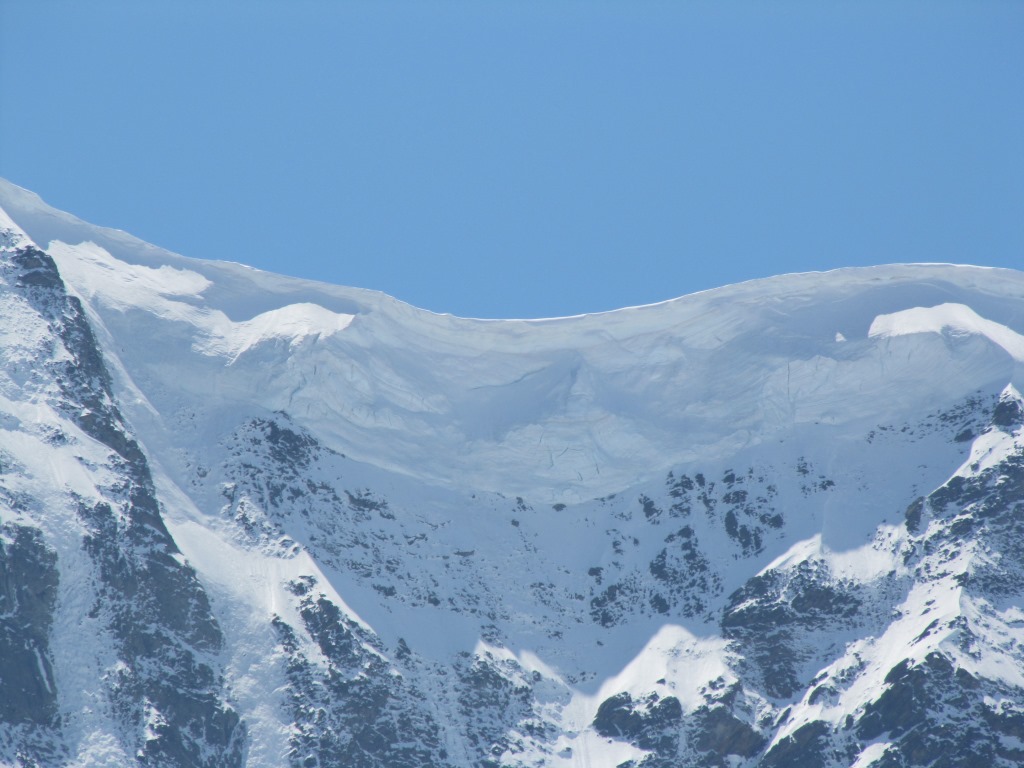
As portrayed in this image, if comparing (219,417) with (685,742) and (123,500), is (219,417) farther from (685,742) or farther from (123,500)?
(685,742)

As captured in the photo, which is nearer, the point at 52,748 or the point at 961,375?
the point at 52,748

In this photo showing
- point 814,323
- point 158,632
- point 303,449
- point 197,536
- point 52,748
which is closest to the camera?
point 52,748

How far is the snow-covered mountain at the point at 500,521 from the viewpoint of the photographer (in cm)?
11381

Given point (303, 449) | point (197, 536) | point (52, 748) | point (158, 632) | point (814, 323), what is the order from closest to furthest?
point (52, 748) → point (158, 632) → point (197, 536) → point (303, 449) → point (814, 323)

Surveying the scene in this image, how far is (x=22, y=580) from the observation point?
112 meters

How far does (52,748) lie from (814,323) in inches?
2527

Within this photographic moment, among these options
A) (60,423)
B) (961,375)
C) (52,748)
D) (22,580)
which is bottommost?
(52,748)

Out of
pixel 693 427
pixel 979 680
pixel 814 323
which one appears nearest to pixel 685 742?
pixel 979 680

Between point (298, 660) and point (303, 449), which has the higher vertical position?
point (303, 449)

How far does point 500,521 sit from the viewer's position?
13512 centimetres

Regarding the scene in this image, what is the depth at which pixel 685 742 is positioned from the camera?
386 feet

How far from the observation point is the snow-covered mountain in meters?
114

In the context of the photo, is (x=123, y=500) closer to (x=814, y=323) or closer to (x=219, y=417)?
(x=219, y=417)

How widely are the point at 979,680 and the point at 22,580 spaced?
179ft
